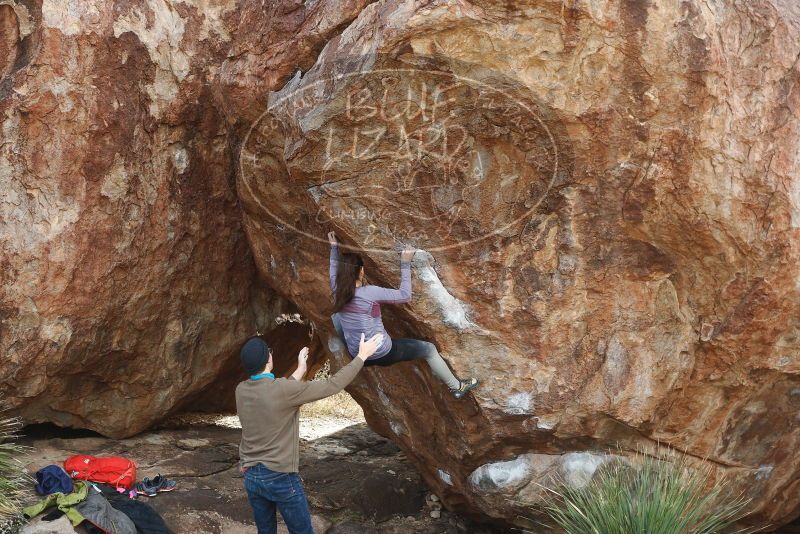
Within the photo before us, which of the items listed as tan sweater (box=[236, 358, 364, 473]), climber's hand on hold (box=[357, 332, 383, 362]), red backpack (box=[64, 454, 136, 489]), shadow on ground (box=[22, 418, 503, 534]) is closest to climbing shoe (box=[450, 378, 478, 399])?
climber's hand on hold (box=[357, 332, 383, 362])

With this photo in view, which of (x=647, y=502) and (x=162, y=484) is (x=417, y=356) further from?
(x=162, y=484)

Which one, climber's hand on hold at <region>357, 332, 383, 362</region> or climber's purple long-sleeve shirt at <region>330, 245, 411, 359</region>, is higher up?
climber's purple long-sleeve shirt at <region>330, 245, 411, 359</region>

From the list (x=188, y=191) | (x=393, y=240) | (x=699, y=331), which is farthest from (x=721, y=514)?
(x=188, y=191)

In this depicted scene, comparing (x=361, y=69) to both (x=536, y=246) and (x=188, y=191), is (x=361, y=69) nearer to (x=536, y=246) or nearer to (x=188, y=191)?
(x=536, y=246)

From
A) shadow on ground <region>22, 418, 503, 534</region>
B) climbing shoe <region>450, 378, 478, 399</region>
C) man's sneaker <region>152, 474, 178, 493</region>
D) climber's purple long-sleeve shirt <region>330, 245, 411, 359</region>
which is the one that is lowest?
shadow on ground <region>22, 418, 503, 534</region>

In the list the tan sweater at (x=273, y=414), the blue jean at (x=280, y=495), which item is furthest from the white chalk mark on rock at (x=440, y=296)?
the blue jean at (x=280, y=495)

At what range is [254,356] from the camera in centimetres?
489

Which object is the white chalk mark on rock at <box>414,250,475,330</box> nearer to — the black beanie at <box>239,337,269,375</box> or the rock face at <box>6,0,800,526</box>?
the rock face at <box>6,0,800,526</box>

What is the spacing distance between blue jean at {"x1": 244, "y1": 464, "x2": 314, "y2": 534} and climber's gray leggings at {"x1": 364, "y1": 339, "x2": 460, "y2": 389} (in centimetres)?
105

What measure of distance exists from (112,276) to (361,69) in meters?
3.05

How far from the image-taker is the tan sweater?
4918 millimetres

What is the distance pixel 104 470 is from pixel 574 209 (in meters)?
4.02

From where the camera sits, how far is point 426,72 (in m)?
5.34

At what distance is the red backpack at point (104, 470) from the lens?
6.61 metres
